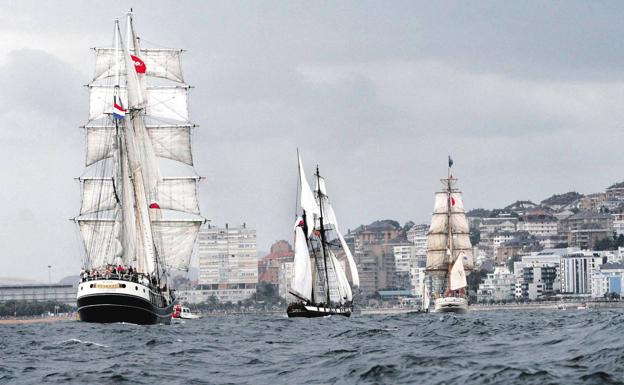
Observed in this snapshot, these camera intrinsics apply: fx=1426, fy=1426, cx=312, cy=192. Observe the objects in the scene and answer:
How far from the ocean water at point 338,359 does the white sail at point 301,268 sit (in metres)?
57.2

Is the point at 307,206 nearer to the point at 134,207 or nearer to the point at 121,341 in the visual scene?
the point at 134,207

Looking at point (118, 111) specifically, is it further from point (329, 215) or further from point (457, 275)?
point (457, 275)

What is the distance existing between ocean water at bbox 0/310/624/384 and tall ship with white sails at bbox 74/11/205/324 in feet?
92.4

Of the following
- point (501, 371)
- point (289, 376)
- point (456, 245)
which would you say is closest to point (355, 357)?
point (289, 376)

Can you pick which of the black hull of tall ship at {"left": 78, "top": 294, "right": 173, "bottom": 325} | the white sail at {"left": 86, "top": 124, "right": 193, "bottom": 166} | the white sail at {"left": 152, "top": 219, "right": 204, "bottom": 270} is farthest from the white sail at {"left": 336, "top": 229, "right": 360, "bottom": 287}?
the black hull of tall ship at {"left": 78, "top": 294, "right": 173, "bottom": 325}

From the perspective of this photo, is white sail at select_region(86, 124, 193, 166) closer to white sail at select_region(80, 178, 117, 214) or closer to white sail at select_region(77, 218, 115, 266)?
white sail at select_region(80, 178, 117, 214)

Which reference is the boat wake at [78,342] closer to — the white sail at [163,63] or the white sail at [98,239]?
the white sail at [98,239]

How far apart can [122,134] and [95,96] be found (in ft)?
87.8

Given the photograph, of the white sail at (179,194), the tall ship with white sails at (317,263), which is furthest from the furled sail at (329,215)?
→ the white sail at (179,194)

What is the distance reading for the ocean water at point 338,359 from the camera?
1521 inches

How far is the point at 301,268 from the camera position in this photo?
120 metres

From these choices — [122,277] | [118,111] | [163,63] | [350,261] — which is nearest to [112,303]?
[122,277]

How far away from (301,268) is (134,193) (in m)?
26.4

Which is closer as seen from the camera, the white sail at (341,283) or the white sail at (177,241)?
the white sail at (177,241)
